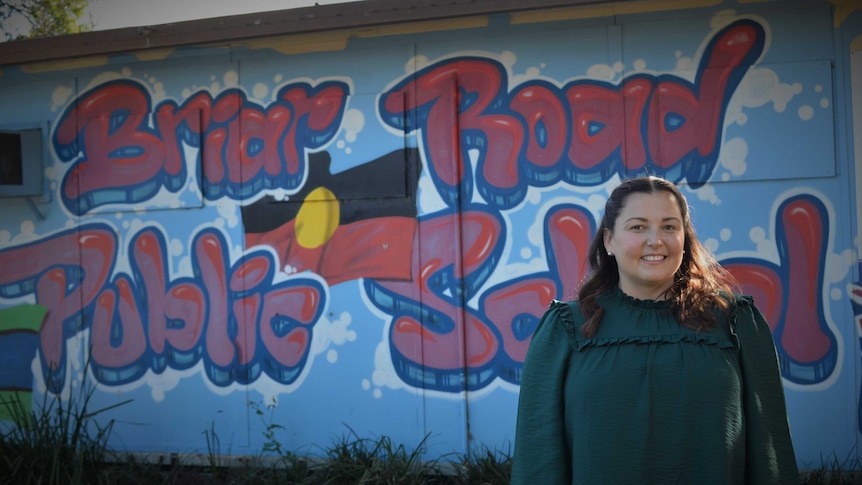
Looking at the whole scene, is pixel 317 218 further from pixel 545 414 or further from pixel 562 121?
pixel 545 414

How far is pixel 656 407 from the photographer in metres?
2.38

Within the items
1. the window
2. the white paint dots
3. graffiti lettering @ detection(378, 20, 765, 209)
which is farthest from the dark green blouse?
the window

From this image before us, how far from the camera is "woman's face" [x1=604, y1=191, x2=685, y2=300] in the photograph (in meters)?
2.53

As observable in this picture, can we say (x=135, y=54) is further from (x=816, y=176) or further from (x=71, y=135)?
(x=816, y=176)

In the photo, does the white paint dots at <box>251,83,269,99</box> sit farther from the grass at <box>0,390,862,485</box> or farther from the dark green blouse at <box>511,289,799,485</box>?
the dark green blouse at <box>511,289,799,485</box>

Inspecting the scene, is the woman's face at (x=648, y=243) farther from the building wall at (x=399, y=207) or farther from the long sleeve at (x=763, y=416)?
the building wall at (x=399, y=207)

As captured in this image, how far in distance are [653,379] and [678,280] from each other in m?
0.37

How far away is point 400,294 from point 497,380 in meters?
0.89

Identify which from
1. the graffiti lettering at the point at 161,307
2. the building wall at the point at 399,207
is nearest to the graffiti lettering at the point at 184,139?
the building wall at the point at 399,207

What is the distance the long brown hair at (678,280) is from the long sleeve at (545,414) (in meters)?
0.10

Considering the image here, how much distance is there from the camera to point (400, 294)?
580cm

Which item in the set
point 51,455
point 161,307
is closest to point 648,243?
point 51,455

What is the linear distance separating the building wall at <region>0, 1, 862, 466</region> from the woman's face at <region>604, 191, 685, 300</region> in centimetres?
293

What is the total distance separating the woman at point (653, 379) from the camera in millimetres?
2363
